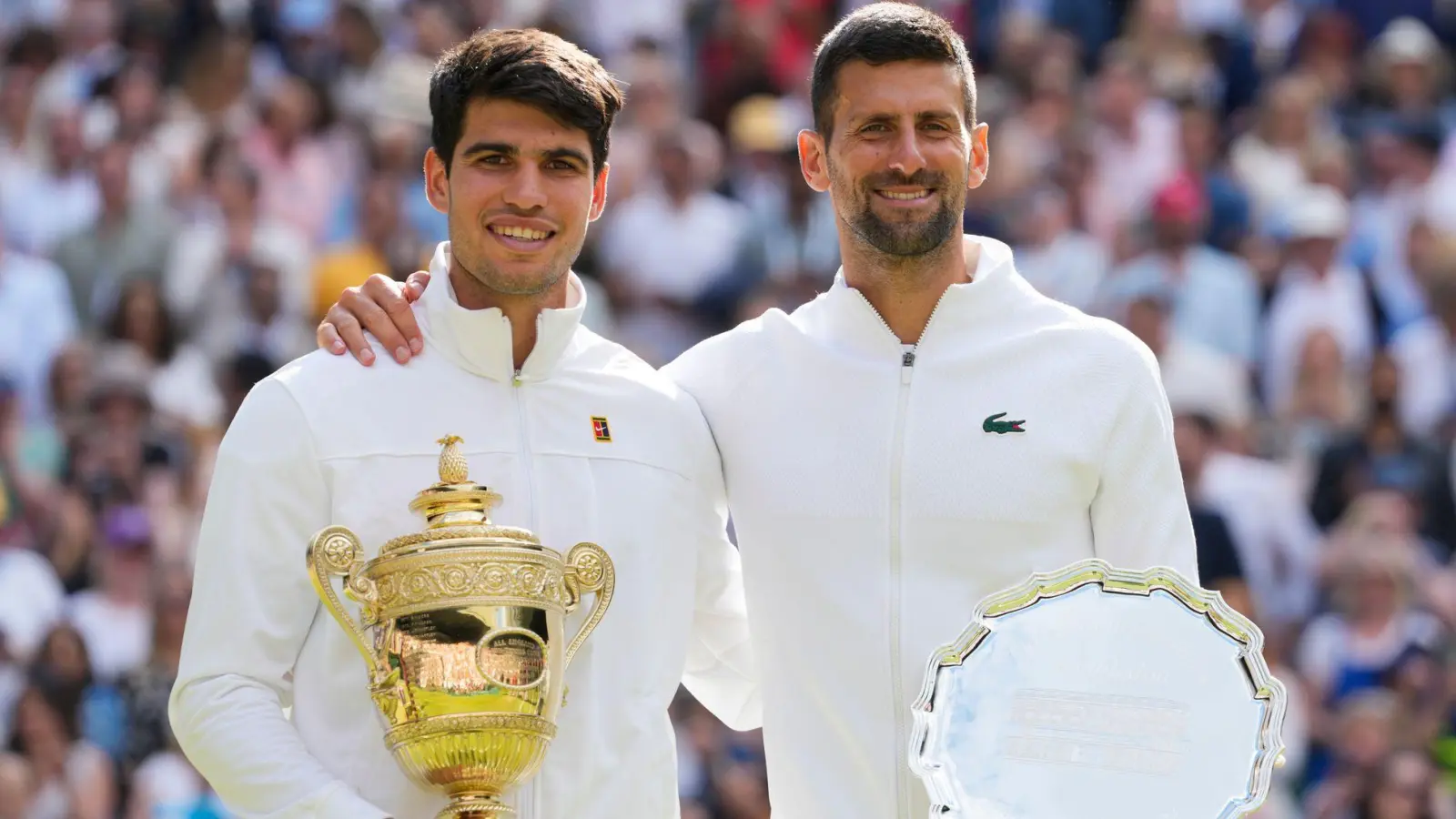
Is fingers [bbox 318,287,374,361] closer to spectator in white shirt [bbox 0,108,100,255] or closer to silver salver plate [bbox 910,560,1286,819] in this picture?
silver salver plate [bbox 910,560,1286,819]

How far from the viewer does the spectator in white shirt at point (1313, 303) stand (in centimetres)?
1087

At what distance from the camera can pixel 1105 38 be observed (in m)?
13.2

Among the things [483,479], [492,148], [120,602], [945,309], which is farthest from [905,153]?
[120,602]

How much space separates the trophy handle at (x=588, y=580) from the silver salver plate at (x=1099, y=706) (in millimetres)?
598

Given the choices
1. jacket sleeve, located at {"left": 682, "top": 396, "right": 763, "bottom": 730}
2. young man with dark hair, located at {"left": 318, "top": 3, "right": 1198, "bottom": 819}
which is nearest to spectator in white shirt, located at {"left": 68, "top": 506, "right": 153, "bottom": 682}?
jacket sleeve, located at {"left": 682, "top": 396, "right": 763, "bottom": 730}

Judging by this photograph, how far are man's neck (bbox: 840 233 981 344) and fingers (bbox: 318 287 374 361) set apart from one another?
974mm

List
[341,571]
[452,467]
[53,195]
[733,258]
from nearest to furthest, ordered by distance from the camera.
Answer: [341,571], [452,467], [733,258], [53,195]

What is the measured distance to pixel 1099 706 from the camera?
4.67 m

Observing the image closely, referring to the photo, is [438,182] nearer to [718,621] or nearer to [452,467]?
[452,467]

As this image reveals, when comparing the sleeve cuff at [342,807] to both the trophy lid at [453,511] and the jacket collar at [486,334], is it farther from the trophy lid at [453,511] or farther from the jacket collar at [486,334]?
the jacket collar at [486,334]

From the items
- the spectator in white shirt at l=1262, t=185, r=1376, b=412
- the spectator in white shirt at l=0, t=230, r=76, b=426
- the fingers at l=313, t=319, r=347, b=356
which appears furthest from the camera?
the spectator in white shirt at l=1262, t=185, r=1376, b=412

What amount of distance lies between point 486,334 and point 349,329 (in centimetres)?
28

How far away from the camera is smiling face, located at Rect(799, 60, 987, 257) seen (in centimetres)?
516

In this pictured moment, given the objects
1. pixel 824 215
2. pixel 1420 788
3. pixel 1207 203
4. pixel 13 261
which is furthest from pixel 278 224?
pixel 1420 788
